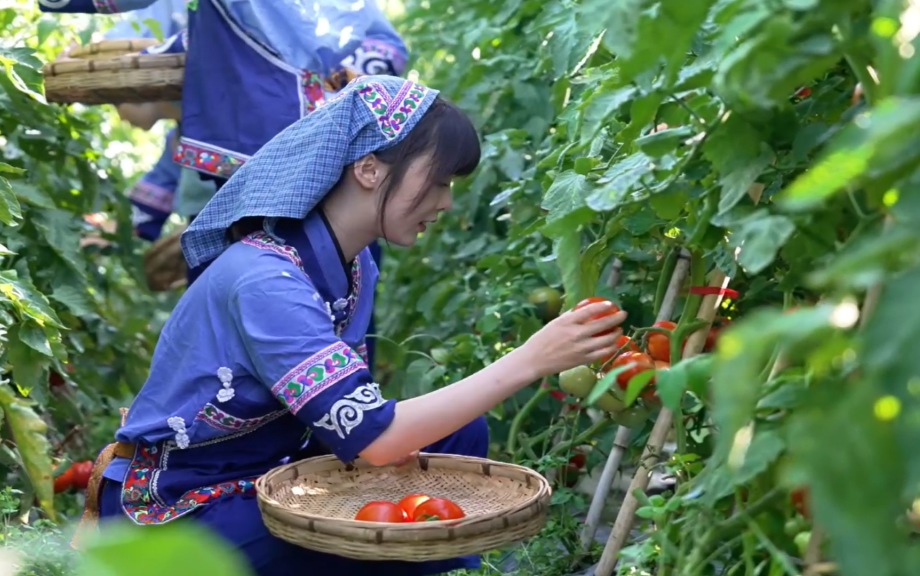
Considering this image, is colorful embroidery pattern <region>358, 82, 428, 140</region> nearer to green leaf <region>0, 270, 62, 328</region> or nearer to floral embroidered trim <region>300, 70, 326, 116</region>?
green leaf <region>0, 270, 62, 328</region>

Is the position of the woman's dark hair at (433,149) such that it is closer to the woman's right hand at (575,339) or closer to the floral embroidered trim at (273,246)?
the floral embroidered trim at (273,246)

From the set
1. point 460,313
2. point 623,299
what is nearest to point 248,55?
point 460,313

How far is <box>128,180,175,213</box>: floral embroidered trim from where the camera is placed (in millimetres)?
3686

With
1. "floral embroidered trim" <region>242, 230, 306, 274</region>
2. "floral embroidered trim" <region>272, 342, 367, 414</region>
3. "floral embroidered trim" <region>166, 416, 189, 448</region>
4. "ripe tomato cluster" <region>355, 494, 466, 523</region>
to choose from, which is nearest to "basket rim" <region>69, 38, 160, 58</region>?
"floral embroidered trim" <region>242, 230, 306, 274</region>

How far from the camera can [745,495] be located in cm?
146

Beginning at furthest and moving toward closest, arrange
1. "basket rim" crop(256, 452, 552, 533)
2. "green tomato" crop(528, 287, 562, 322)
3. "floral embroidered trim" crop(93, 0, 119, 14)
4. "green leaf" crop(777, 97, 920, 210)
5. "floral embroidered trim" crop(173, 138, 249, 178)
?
"floral embroidered trim" crop(173, 138, 249, 178) → "floral embroidered trim" crop(93, 0, 119, 14) → "green tomato" crop(528, 287, 562, 322) → "basket rim" crop(256, 452, 552, 533) → "green leaf" crop(777, 97, 920, 210)

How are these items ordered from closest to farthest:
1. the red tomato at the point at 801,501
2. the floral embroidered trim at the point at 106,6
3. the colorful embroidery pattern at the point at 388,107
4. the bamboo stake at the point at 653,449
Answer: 1. the red tomato at the point at 801,501
2. the bamboo stake at the point at 653,449
3. the colorful embroidery pattern at the point at 388,107
4. the floral embroidered trim at the point at 106,6

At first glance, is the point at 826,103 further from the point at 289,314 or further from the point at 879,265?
the point at 289,314

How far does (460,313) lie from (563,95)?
742mm

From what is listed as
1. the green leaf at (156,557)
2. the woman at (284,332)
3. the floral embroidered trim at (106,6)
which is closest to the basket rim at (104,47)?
the floral embroidered trim at (106,6)

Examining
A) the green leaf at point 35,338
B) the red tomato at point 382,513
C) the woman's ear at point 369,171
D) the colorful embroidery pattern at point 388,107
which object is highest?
the colorful embroidery pattern at point 388,107

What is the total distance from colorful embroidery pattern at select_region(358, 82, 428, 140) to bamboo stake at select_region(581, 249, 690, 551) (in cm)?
49

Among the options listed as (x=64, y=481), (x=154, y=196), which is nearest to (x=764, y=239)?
(x=64, y=481)

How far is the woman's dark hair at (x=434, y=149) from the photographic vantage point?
2.07 metres
